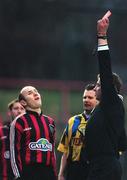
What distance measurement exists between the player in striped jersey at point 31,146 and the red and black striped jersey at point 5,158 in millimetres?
806

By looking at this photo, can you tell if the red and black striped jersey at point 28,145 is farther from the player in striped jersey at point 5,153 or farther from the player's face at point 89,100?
the player in striped jersey at point 5,153

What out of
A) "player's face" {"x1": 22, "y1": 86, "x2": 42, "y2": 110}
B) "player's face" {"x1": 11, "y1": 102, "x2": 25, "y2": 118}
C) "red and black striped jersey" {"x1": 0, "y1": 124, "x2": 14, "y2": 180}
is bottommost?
"red and black striped jersey" {"x1": 0, "y1": 124, "x2": 14, "y2": 180}

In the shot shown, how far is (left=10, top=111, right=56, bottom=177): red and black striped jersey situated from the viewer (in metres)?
8.12

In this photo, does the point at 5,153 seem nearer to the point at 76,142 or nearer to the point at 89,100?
the point at 76,142

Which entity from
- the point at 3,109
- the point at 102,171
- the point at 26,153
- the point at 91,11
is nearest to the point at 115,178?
the point at 102,171

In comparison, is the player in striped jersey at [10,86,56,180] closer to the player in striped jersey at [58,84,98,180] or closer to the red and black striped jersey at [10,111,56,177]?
the red and black striped jersey at [10,111,56,177]

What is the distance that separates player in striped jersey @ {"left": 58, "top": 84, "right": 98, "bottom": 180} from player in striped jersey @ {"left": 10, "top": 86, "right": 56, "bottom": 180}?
13.0 inches

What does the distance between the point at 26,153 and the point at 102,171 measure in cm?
166

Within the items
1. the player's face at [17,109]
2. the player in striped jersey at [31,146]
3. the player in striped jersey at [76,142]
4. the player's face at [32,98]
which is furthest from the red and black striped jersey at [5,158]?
the player's face at [32,98]

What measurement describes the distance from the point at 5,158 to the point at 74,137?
87 cm

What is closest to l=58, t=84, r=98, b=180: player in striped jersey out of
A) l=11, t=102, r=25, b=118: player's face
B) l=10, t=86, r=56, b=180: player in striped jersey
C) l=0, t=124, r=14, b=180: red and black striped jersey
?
l=10, t=86, r=56, b=180: player in striped jersey

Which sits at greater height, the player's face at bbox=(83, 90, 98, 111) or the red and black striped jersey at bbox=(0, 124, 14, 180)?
the player's face at bbox=(83, 90, 98, 111)

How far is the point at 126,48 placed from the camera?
38.5m

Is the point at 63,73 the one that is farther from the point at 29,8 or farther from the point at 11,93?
the point at 11,93
